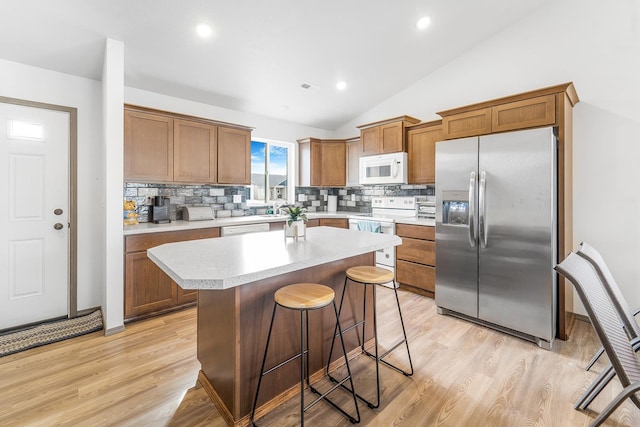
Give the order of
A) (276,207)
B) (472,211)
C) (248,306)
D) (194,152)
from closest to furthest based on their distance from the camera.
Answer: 1. (248,306)
2. (472,211)
3. (194,152)
4. (276,207)

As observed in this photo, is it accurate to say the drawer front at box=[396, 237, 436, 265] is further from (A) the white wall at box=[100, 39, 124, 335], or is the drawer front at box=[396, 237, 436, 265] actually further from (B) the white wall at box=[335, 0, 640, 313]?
(A) the white wall at box=[100, 39, 124, 335]

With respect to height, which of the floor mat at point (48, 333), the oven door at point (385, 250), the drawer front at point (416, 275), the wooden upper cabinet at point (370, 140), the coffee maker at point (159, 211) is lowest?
the floor mat at point (48, 333)

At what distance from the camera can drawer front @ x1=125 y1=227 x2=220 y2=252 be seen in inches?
110

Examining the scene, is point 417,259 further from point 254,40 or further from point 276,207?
point 254,40

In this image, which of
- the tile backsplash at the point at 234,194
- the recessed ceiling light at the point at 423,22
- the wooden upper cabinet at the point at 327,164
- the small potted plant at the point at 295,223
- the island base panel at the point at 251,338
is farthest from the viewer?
the wooden upper cabinet at the point at 327,164

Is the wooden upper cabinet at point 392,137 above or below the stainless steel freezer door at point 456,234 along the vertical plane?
above

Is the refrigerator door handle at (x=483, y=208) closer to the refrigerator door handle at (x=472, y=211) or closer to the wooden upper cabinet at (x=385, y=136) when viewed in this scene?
the refrigerator door handle at (x=472, y=211)

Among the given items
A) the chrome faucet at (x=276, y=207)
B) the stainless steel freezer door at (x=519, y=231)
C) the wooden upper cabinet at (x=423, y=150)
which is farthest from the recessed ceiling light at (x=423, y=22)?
the chrome faucet at (x=276, y=207)

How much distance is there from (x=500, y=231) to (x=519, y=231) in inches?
5.7

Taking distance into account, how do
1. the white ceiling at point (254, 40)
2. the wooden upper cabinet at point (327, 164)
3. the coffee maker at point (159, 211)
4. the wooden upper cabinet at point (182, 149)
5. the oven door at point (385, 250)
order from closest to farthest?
the white ceiling at point (254, 40) → the wooden upper cabinet at point (182, 149) → the coffee maker at point (159, 211) → the oven door at point (385, 250) → the wooden upper cabinet at point (327, 164)

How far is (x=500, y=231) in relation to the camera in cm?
263

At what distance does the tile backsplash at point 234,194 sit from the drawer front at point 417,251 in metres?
0.92

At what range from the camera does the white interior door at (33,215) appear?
2678 millimetres

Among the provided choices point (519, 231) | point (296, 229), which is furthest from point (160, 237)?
point (519, 231)
